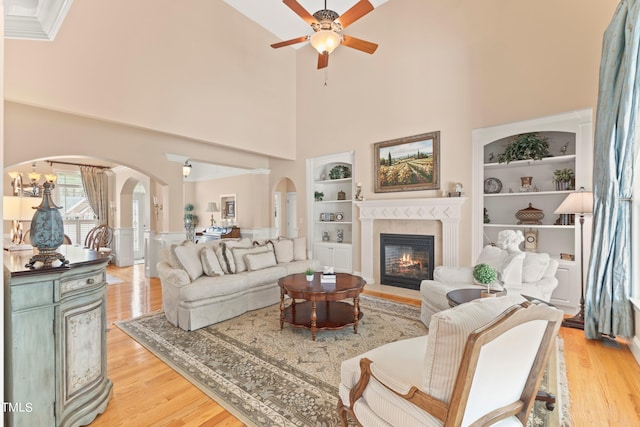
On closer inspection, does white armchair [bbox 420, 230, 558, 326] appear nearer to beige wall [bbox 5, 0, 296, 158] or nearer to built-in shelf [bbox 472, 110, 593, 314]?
built-in shelf [bbox 472, 110, 593, 314]

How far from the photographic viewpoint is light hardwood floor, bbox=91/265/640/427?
6.89ft

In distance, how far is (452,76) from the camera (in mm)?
5109

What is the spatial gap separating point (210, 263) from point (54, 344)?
2.32 meters

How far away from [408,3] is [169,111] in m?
4.68

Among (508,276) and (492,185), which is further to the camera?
(492,185)

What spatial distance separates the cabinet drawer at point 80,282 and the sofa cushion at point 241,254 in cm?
233

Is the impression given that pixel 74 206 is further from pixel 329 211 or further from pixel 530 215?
pixel 530 215

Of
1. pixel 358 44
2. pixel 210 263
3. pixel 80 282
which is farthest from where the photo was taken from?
pixel 210 263

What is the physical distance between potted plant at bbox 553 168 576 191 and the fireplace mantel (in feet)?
4.01

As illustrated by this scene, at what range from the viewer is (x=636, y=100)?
9.37 feet

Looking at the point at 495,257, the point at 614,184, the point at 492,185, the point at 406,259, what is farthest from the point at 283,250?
the point at 614,184

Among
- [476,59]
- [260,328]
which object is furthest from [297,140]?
[260,328]

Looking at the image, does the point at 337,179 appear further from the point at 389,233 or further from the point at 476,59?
the point at 476,59

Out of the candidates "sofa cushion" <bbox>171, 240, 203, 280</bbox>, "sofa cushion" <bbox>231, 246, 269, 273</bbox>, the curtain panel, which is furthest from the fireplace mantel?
the curtain panel
